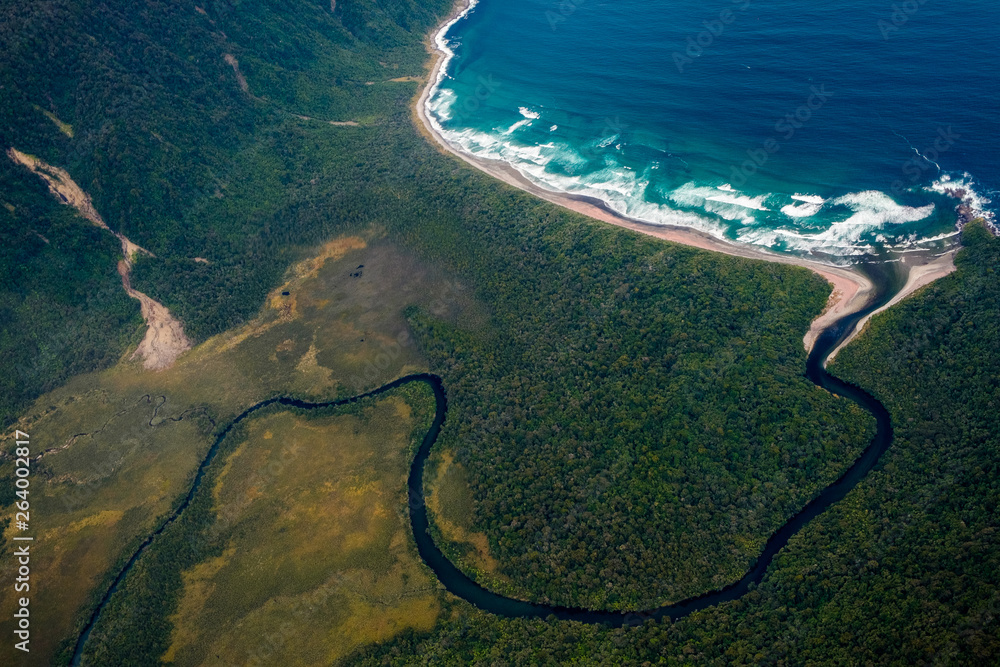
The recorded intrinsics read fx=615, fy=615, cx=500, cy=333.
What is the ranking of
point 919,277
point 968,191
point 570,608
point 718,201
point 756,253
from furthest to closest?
point 718,201 → point 968,191 → point 756,253 → point 919,277 → point 570,608

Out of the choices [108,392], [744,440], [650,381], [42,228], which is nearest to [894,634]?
[744,440]

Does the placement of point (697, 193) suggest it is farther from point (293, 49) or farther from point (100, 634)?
point (100, 634)

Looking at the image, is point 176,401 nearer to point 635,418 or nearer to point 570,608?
point 570,608

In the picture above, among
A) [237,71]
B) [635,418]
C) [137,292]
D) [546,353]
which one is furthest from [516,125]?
[635,418]

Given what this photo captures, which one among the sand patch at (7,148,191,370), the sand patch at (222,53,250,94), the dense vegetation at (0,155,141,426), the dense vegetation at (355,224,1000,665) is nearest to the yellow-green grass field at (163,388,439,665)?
the dense vegetation at (355,224,1000,665)

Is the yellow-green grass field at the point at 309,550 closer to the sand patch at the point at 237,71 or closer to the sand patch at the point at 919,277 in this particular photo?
the sand patch at the point at 919,277

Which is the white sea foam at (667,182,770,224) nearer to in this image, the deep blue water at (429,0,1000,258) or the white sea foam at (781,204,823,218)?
the deep blue water at (429,0,1000,258)
